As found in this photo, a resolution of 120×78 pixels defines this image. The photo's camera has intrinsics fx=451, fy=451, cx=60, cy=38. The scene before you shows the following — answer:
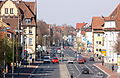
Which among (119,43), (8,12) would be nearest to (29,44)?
(8,12)

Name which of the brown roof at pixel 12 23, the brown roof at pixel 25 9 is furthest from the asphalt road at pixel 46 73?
the brown roof at pixel 25 9

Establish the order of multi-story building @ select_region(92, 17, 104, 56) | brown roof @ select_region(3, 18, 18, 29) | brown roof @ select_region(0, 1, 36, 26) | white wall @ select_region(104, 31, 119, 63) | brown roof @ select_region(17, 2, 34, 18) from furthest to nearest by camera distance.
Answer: multi-story building @ select_region(92, 17, 104, 56) → brown roof @ select_region(17, 2, 34, 18) → brown roof @ select_region(0, 1, 36, 26) → white wall @ select_region(104, 31, 119, 63) → brown roof @ select_region(3, 18, 18, 29)

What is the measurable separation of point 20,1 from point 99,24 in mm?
35144

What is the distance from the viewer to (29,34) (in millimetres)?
120500

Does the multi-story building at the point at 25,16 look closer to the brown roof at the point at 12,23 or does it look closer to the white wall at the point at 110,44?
the brown roof at the point at 12,23

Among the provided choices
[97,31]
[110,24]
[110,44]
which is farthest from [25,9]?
[97,31]

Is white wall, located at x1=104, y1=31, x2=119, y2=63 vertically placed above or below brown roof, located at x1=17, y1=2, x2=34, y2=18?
below

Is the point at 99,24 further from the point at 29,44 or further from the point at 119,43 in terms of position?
the point at 119,43

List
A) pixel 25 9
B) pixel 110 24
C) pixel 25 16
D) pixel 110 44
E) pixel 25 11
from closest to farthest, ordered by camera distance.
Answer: pixel 110 44
pixel 110 24
pixel 25 16
pixel 25 11
pixel 25 9

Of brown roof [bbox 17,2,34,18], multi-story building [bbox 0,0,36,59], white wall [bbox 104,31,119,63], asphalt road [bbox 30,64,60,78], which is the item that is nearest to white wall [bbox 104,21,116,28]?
white wall [bbox 104,31,119,63]

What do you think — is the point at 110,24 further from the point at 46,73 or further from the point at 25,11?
the point at 46,73

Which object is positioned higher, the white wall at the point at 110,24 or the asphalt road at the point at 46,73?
the white wall at the point at 110,24

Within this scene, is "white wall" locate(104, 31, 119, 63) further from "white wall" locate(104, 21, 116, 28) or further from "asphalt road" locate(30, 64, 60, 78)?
"asphalt road" locate(30, 64, 60, 78)

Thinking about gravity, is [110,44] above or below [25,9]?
below
